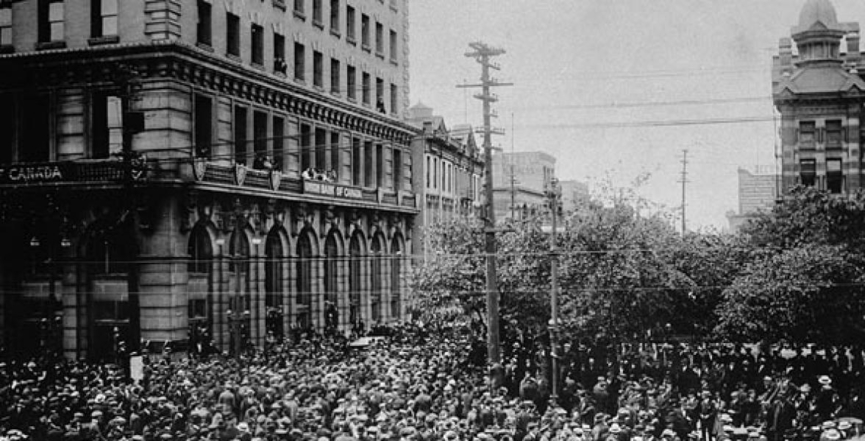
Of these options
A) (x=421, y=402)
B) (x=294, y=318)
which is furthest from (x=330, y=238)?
(x=421, y=402)

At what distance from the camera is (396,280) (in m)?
55.8

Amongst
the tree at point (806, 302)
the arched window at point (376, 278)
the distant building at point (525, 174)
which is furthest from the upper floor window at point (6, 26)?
the distant building at point (525, 174)

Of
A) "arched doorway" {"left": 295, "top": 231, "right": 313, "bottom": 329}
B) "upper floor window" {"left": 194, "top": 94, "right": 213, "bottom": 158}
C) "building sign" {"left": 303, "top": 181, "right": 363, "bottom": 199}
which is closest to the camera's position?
"upper floor window" {"left": 194, "top": 94, "right": 213, "bottom": 158}

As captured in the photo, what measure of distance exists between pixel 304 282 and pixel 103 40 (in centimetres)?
1466

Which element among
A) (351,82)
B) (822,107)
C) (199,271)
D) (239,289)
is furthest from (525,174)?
(199,271)

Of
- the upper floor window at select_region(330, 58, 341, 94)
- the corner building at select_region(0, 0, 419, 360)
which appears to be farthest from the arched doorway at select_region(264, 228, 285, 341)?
the upper floor window at select_region(330, 58, 341, 94)

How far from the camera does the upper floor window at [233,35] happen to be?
3969 centimetres

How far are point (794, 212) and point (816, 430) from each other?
1490 cm

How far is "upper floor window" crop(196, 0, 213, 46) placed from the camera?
37531 mm

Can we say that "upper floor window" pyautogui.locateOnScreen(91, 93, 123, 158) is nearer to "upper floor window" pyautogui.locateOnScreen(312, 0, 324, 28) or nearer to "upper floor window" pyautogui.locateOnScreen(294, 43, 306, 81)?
"upper floor window" pyautogui.locateOnScreen(294, 43, 306, 81)

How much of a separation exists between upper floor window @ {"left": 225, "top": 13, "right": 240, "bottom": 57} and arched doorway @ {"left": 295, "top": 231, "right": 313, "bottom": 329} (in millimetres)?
9121

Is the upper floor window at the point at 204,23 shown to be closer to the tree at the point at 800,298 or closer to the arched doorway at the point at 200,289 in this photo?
the arched doorway at the point at 200,289

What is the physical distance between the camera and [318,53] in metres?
47.3

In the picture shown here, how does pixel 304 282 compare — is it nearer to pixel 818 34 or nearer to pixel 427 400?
pixel 427 400
